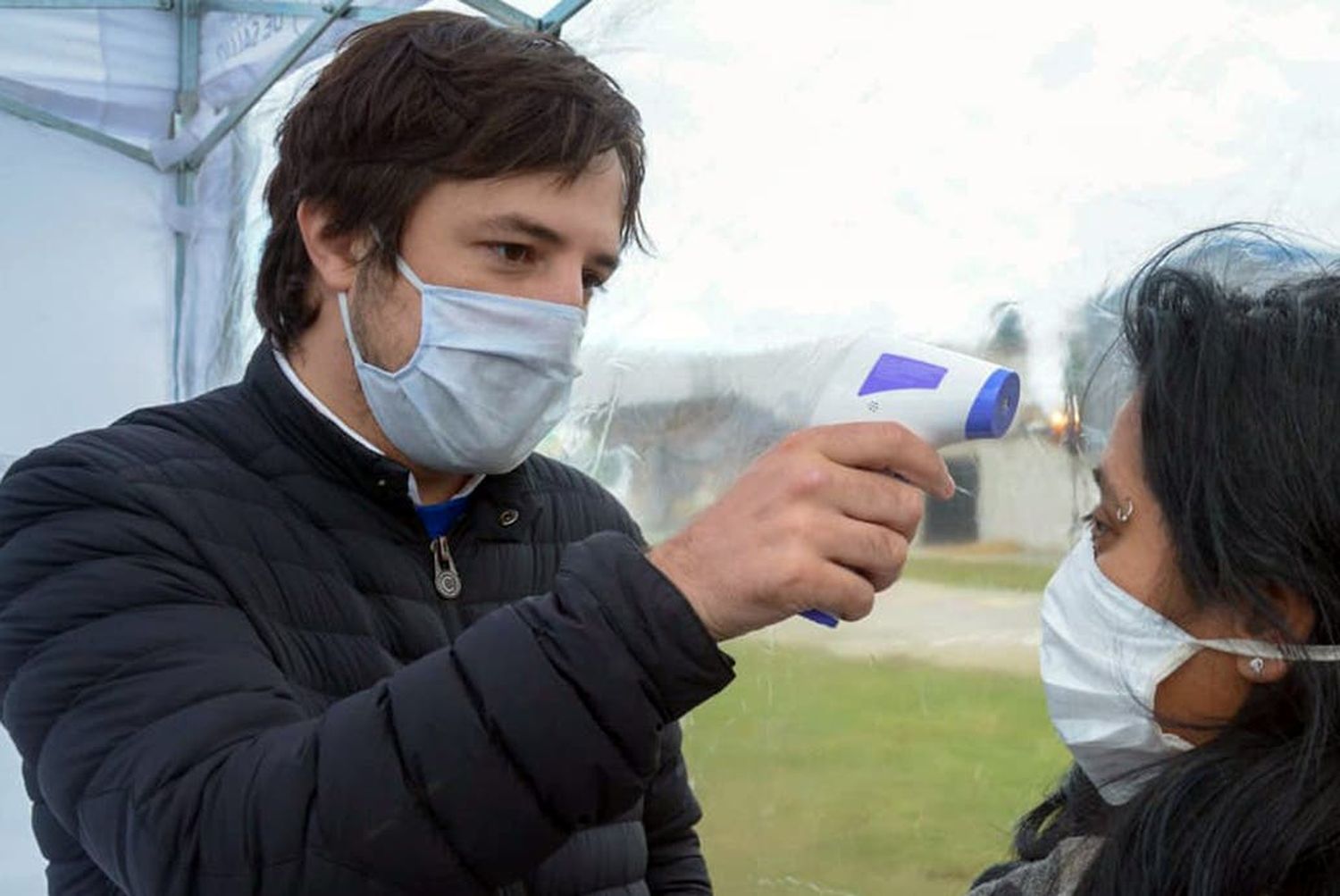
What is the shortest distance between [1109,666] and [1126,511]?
0.16 meters

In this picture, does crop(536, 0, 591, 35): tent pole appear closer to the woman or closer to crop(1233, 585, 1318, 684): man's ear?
the woman

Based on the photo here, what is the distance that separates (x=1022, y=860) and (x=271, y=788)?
3.08 ft

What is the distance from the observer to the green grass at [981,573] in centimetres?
283

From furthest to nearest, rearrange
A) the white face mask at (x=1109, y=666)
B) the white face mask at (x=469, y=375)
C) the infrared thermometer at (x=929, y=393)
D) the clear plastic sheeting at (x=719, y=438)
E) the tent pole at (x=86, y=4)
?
the tent pole at (x=86, y=4), the clear plastic sheeting at (x=719, y=438), the white face mask at (x=469, y=375), the white face mask at (x=1109, y=666), the infrared thermometer at (x=929, y=393)

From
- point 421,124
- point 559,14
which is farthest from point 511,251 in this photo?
point 559,14

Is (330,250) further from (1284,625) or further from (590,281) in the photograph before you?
(1284,625)

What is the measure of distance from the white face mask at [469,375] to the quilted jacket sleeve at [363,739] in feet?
1.23

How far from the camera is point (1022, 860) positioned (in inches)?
60.3

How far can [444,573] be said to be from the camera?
1.41 metres

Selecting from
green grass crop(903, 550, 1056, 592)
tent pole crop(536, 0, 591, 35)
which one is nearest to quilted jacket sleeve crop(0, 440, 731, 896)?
green grass crop(903, 550, 1056, 592)

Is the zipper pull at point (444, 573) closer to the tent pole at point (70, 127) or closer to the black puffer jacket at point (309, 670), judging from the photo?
the black puffer jacket at point (309, 670)

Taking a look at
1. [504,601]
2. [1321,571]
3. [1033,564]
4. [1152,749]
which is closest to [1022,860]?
[1152,749]

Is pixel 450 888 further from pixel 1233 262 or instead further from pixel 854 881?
pixel 854 881

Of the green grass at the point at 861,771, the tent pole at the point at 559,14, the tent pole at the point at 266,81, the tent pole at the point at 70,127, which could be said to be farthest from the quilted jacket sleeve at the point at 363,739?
the tent pole at the point at 70,127
